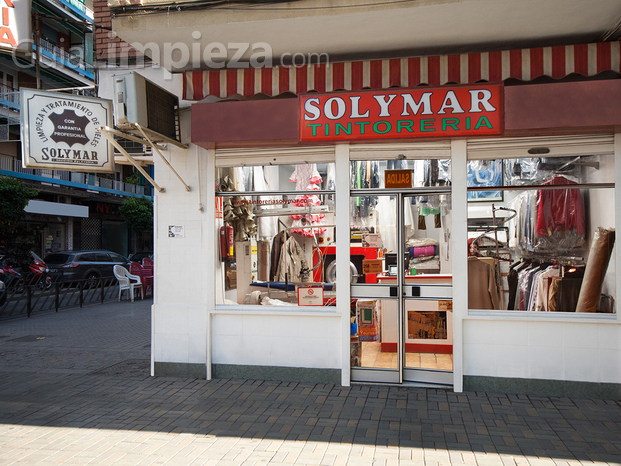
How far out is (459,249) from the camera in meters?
5.53

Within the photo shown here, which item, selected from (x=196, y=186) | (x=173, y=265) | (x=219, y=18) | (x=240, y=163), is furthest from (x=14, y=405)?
(x=219, y=18)

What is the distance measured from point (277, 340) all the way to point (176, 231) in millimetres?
1925

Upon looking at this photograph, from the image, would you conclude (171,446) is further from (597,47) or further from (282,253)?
(597,47)

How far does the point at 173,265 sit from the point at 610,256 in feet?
17.3

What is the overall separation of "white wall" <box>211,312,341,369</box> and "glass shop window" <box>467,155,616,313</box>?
180cm

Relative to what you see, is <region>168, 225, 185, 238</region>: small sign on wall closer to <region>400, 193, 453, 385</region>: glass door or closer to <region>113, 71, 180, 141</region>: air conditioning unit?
<region>113, 71, 180, 141</region>: air conditioning unit

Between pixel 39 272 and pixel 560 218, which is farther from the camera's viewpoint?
pixel 39 272

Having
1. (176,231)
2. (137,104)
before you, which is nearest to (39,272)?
(176,231)

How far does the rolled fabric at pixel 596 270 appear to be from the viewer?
542 cm

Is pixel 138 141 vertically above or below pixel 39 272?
above

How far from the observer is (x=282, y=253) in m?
6.62

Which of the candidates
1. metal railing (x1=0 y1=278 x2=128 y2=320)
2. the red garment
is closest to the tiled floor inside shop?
the red garment

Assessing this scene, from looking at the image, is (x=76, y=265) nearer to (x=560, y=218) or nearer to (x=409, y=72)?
(x=409, y=72)

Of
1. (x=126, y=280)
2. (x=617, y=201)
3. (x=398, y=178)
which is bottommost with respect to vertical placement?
(x=126, y=280)
